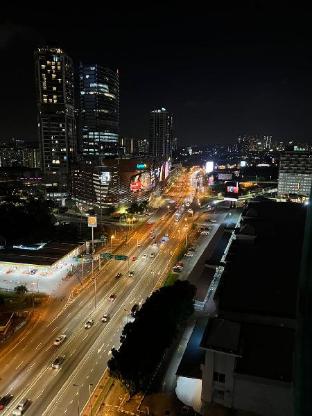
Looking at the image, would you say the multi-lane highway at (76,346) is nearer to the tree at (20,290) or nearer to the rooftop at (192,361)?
the tree at (20,290)

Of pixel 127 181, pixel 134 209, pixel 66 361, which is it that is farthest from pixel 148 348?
pixel 127 181

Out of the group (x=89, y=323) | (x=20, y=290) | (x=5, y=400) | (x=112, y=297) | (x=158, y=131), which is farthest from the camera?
(x=158, y=131)

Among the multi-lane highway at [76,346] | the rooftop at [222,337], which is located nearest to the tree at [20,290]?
the multi-lane highway at [76,346]

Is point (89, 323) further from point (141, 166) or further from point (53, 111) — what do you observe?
point (53, 111)

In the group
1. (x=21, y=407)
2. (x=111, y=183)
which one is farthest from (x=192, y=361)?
(x=111, y=183)

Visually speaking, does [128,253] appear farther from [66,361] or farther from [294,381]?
[294,381]
